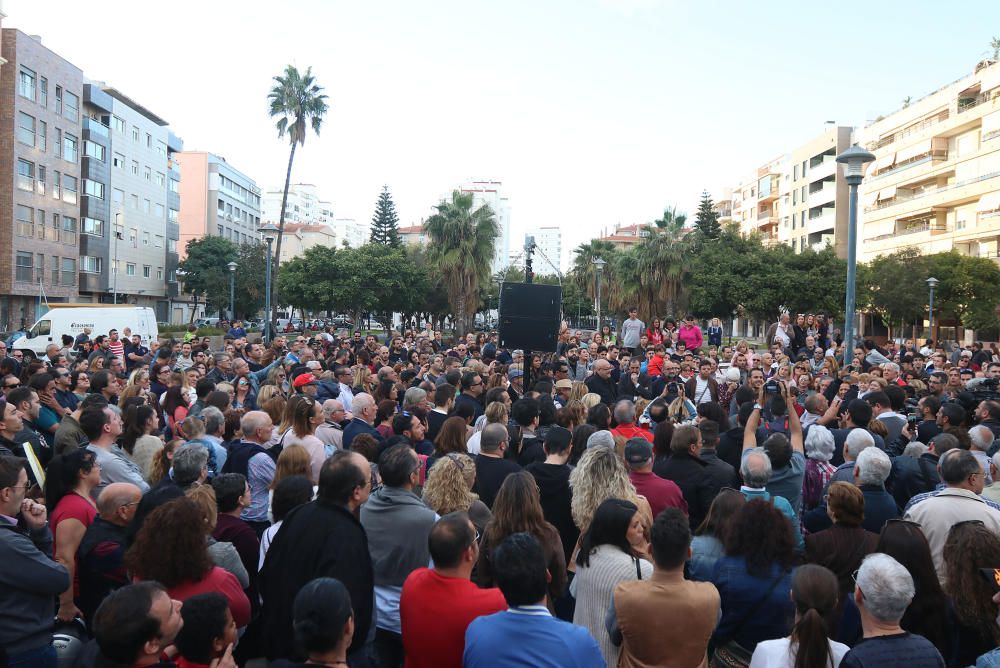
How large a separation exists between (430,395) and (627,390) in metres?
3.48

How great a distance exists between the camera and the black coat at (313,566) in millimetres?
3381

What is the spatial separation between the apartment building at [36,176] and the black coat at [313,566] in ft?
146

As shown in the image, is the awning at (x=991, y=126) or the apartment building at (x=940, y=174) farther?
the apartment building at (x=940, y=174)

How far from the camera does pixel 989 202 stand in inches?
1563

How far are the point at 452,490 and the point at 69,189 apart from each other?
167 feet

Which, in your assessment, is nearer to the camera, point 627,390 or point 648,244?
point 627,390

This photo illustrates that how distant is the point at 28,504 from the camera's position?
3.88m

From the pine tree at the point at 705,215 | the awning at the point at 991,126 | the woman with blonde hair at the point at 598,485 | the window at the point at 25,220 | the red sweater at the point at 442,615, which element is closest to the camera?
the red sweater at the point at 442,615

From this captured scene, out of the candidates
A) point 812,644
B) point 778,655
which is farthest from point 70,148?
point 812,644

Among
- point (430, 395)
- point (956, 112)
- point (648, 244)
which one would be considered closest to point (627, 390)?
point (430, 395)

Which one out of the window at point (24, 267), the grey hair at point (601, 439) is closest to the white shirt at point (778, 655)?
the grey hair at point (601, 439)

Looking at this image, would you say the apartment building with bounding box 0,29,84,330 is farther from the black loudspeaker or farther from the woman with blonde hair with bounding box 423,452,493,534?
the woman with blonde hair with bounding box 423,452,493,534

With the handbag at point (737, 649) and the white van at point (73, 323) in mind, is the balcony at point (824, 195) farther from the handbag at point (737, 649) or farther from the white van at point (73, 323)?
the handbag at point (737, 649)

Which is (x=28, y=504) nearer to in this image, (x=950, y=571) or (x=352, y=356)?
(x=950, y=571)
